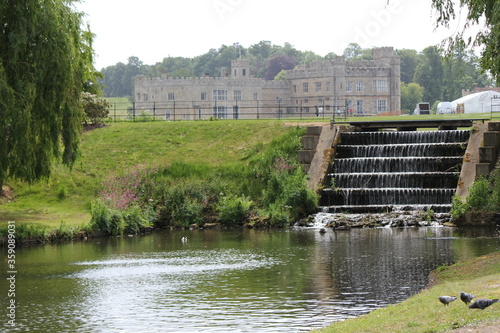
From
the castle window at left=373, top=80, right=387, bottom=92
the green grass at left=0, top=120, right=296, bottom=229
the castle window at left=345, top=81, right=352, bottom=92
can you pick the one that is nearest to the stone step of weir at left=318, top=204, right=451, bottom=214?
the green grass at left=0, top=120, right=296, bottom=229

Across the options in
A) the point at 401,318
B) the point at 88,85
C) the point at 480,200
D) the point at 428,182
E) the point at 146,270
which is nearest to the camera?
the point at 401,318

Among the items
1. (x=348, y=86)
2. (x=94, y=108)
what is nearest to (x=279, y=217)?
(x=94, y=108)

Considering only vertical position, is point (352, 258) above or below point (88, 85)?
below

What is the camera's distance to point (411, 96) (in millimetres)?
139625

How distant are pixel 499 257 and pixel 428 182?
16338mm

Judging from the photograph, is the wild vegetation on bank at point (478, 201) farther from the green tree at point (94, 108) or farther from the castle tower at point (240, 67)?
the castle tower at point (240, 67)

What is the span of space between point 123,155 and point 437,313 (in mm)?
32337

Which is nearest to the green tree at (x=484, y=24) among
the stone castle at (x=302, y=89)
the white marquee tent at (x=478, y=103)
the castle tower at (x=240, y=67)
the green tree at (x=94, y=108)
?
the green tree at (x=94, y=108)

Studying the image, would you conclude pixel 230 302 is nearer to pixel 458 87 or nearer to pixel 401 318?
pixel 401 318

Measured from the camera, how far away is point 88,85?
5247 centimetres

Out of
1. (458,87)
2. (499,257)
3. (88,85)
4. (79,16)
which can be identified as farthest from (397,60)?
(499,257)

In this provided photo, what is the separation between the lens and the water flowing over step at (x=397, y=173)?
114 ft

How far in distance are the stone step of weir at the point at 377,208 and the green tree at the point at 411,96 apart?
105785 mm

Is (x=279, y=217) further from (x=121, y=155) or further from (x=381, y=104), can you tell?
(x=381, y=104)
